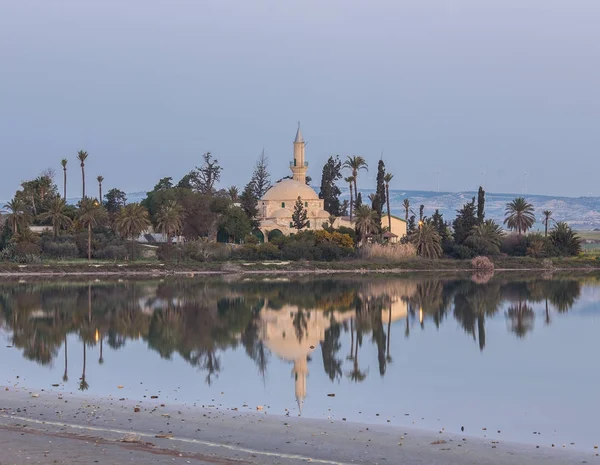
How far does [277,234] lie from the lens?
87.2 m

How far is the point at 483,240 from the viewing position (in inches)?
3150

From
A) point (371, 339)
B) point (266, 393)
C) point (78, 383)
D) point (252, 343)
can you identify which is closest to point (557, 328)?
point (371, 339)

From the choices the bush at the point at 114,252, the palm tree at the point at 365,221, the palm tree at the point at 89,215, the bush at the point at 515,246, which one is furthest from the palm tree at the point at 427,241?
the palm tree at the point at 89,215

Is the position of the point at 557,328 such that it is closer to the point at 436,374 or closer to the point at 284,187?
the point at 436,374

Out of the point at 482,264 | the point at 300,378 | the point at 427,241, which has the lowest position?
the point at 300,378

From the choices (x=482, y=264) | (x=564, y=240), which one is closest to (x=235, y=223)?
(x=482, y=264)

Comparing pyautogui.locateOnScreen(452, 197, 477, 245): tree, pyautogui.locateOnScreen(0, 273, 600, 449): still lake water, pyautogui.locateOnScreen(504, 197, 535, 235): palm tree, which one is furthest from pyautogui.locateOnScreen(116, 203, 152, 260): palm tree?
pyautogui.locateOnScreen(504, 197, 535, 235): palm tree

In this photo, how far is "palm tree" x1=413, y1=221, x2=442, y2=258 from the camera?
78.6 metres

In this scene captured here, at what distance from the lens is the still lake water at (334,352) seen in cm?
1909

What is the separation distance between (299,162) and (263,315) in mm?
61005

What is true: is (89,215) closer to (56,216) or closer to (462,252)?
(56,216)

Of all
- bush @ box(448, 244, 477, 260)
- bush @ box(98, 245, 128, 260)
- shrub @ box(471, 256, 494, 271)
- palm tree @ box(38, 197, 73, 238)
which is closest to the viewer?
bush @ box(98, 245, 128, 260)

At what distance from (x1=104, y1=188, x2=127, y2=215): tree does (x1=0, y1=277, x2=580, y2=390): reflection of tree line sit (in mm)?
37488

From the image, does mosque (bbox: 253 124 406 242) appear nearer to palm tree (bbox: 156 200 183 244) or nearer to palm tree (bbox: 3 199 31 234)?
palm tree (bbox: 156 200 183 244)
